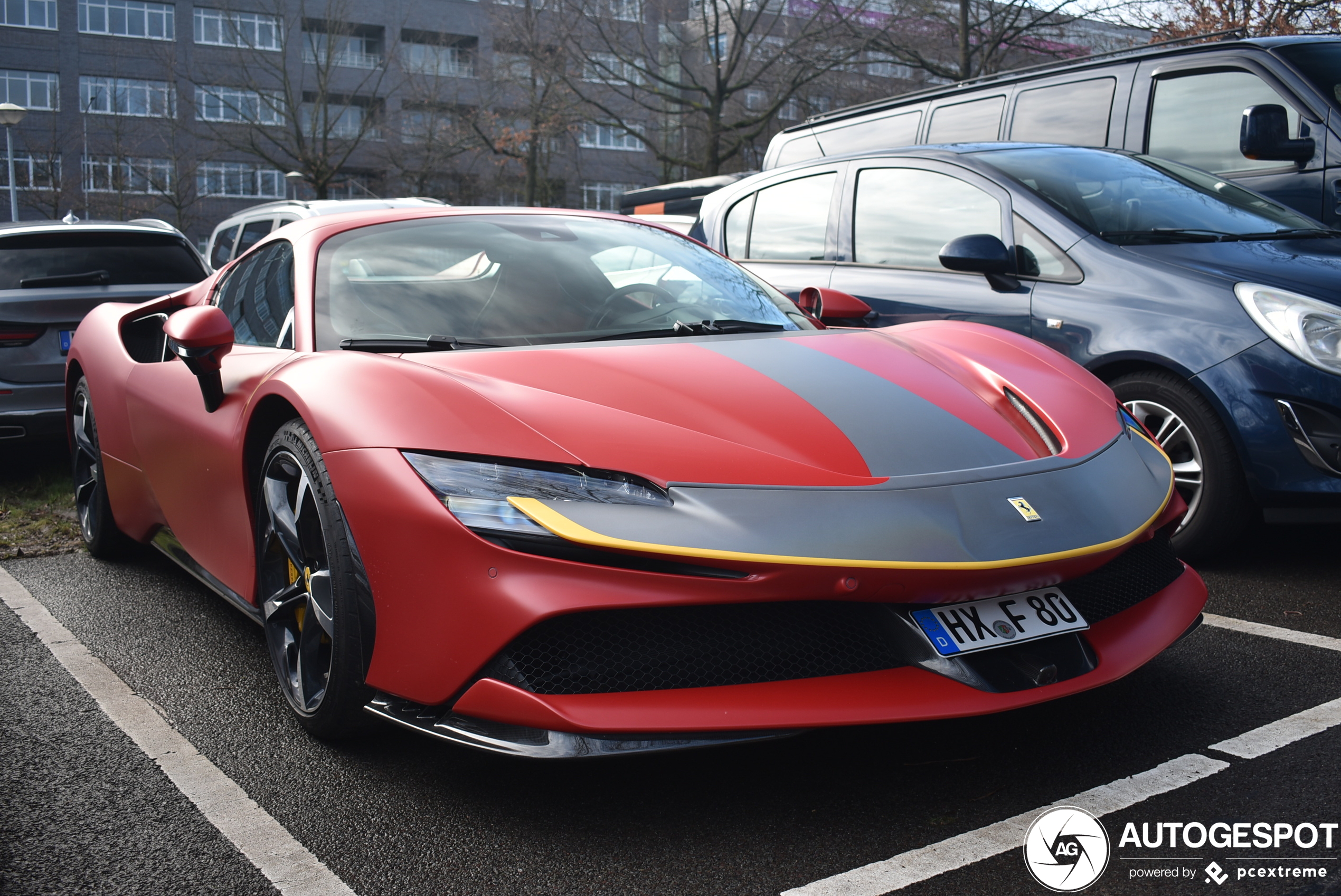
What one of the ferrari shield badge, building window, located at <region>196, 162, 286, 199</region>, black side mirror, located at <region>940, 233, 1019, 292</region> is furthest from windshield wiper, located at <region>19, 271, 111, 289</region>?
building window, located at <region>196, 162, 286, 199</region>

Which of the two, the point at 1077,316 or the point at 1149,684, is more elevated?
the point at 1077,316

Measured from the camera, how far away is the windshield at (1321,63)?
18.5 feet

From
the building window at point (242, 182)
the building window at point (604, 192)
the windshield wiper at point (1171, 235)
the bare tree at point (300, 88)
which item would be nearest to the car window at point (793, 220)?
the windshield wiper at point (1171, 235)

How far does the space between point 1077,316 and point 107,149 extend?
38887mm

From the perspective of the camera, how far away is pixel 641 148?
175ft

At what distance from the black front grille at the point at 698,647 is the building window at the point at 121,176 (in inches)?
1398

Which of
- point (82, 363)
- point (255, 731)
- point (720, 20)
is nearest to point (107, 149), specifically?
point (720, 20)

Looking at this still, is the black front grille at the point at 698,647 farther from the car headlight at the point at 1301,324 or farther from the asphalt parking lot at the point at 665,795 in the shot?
the car headlight at the point at 1301,324

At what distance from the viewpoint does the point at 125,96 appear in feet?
133

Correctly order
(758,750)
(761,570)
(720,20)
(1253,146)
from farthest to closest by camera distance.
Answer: (720,20) < (1253,146) < (758,750) < (761,570)

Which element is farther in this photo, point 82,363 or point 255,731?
point 82,363

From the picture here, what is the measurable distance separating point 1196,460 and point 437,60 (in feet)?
118

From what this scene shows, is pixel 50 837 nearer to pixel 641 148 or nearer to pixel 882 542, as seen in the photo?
pixel 882 542

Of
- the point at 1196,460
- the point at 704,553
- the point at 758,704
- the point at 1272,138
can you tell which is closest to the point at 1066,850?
the point at 758,704
